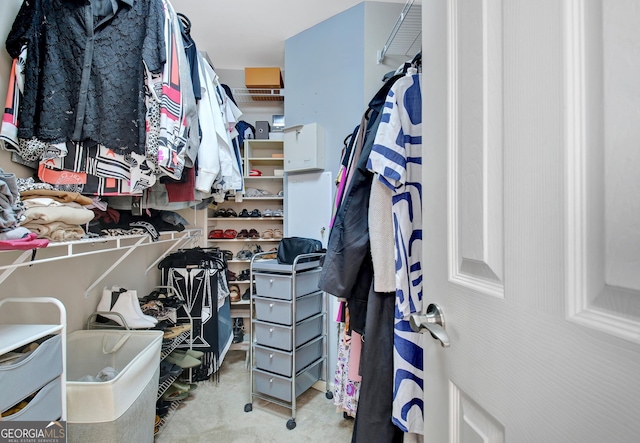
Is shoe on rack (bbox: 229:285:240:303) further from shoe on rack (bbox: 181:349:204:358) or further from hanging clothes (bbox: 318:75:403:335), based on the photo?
hanging clothes (bbox: 318:75:403:335)

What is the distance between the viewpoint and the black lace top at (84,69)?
1.04 metres

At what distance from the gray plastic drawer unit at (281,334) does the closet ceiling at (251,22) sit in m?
2.28

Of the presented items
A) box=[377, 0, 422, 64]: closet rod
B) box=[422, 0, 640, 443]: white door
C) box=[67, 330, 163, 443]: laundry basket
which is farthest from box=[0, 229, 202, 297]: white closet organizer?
box=[377, 0, 422, 64]: closet rod

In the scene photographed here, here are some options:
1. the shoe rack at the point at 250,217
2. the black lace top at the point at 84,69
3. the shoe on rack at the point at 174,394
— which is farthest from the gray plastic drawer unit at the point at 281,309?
the black lace top at the point at 84,69

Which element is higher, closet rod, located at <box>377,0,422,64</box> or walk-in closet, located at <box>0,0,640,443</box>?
closet rod, located at <box>377,0,422,64</box>

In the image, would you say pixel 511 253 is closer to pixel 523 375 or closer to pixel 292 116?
pixel 523 375

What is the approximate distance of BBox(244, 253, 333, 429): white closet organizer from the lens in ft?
5.62

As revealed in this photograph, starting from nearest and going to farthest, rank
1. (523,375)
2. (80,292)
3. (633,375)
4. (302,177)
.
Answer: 1. (633,375)
2. (523,375)
3. (80,292)
4. (302,177)

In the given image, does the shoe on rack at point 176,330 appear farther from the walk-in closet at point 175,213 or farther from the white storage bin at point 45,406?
the white storage bin at point 45,406

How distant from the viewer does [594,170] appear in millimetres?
290

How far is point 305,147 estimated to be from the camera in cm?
214

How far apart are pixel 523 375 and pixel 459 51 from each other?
1.77 feet

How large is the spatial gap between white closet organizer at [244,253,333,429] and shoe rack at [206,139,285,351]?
84 centimetres

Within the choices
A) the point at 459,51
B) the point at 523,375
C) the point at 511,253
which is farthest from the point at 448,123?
the point at 523,375
